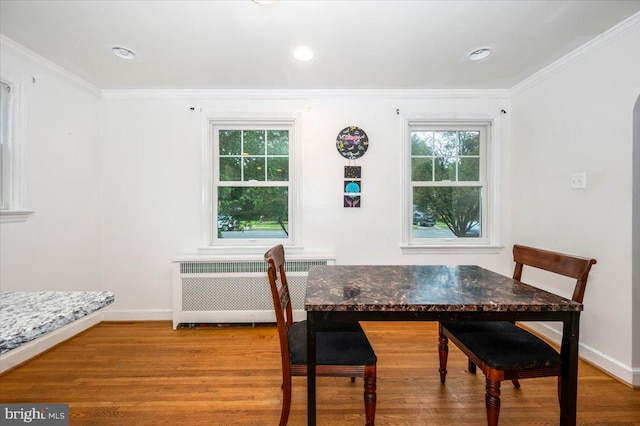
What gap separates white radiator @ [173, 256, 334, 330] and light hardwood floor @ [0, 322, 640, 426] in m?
0.30

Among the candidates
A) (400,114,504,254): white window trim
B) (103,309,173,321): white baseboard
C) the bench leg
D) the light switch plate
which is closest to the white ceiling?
(400,114,504,254): white window trim

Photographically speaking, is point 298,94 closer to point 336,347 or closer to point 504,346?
point 336,347

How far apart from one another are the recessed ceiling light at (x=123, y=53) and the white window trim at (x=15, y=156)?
78 centimetres

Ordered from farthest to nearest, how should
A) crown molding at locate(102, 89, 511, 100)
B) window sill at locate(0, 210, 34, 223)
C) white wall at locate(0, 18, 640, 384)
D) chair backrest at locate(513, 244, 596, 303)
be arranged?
crown molding at locate(102, 89, 511, 100) → white wall at locate(0, 18, 640, 384) → window sill at locate(0, 210, 34, 223) → chair backrest at locate(513, 244, 596, 303)

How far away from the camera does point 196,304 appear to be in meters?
2.82

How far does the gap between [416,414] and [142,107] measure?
360cm

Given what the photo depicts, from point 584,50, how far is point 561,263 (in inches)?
72.0

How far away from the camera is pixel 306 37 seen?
2080mm

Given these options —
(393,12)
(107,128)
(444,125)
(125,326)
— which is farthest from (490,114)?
(125,326)

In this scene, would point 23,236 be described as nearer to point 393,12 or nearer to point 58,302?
point 58,302

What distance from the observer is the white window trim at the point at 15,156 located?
2217 millimetres

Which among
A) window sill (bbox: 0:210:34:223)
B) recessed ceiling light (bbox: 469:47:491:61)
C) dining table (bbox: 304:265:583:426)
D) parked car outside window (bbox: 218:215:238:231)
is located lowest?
dining table (bbox: 304:265:583:426)

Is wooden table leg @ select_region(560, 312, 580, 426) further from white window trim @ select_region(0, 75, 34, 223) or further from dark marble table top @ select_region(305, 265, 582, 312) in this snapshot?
white window trim @ select_region(0, 75, 34, 223)

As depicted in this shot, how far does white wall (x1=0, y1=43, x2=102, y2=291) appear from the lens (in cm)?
224
